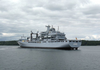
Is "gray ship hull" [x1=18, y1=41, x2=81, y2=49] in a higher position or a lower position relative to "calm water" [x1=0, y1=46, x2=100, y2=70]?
higher

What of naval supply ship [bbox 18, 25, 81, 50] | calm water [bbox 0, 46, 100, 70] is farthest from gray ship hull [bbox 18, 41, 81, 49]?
calm water [bbox 0, 46, 100, 70]

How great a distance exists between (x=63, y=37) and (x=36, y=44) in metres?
21.3

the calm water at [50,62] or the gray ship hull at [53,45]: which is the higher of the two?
the gray ship hull at [53,45]

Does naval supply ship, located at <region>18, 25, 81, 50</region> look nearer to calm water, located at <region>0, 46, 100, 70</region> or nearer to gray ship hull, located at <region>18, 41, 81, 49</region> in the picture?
gray ship hull, located at <region>18, 41, 81, 49</region>

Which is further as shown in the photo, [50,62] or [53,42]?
[53,42]

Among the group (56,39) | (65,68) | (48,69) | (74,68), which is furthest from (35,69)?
(56,39)

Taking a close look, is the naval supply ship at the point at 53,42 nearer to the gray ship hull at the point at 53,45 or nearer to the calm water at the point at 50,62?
the gray ship hull at the point at 53,45

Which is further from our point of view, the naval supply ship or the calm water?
the naval supply ship

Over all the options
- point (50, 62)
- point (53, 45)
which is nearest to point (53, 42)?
point (53, 45)

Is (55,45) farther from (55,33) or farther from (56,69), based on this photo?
(56,69)

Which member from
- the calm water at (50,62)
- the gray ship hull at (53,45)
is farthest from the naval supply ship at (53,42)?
the calm water at (50,62)

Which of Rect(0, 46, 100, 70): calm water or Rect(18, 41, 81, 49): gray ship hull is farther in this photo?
Rect(18, 41, 81, 49): gray ship hull

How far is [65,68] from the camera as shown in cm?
3038

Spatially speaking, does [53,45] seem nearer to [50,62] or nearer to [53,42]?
[53,42]
